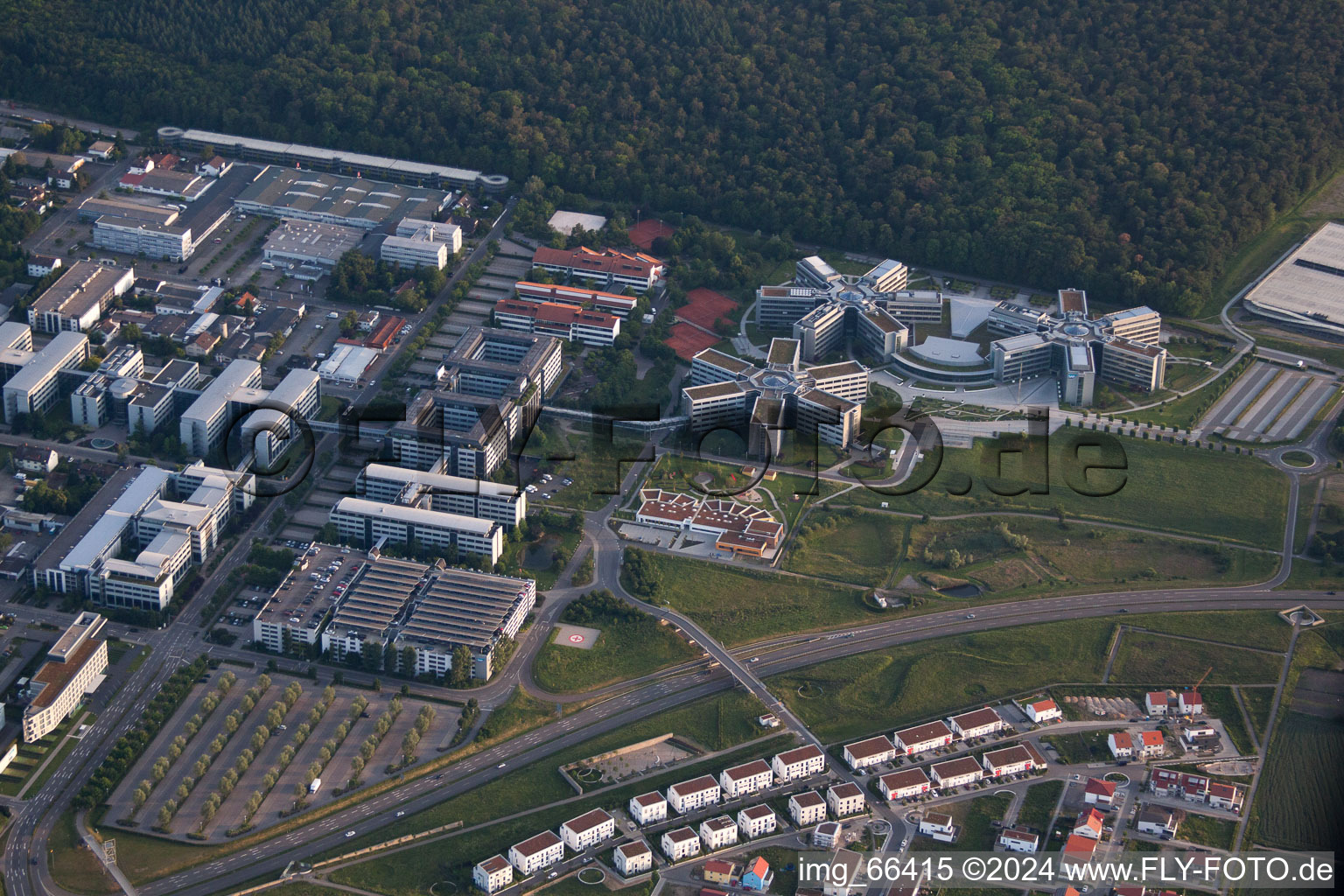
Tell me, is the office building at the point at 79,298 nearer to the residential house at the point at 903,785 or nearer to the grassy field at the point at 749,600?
the grassy field at the point at 749,600

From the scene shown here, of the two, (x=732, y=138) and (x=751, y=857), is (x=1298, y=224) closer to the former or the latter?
(x=732, y=138)

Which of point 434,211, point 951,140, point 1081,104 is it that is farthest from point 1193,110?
point 434,211

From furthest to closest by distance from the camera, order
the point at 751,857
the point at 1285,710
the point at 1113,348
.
Answer: the point at 1113,348
the point at 1285,710
the point at 751,857

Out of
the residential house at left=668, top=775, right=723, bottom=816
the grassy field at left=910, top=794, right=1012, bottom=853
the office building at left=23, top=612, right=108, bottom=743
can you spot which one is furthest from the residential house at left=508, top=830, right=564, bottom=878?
the office building at left=23, top=612, right=108, bottom=743

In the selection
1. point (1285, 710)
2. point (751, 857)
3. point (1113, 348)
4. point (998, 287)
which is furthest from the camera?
point (998, 287)

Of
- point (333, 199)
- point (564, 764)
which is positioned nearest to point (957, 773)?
point (564, 764)

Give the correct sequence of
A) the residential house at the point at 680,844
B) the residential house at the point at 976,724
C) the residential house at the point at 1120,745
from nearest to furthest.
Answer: the residential house at the point at 680,844
the residential house at the point at 1120,745
the residential house at the point at 976,724

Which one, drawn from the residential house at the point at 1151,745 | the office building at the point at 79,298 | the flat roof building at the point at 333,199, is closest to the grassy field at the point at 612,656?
the residential house at the point at 1151,745
